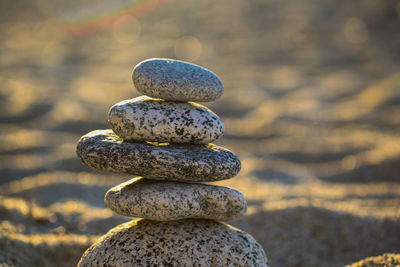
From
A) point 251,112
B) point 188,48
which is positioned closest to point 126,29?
point 188,48

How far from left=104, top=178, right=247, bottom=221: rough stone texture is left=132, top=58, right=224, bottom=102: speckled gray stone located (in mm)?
653

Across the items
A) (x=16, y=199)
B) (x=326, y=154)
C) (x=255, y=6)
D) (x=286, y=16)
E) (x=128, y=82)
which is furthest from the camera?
(x=255, y=6)

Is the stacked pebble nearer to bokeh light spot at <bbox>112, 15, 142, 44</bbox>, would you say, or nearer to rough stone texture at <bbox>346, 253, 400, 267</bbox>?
rough stone texture at <bbox>346, 253, 400, 267</bbox>

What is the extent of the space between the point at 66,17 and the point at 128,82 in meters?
17.2

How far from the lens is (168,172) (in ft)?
9.34

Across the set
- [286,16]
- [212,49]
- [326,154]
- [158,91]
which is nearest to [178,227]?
[158,91]

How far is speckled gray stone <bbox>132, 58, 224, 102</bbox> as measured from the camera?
296cm

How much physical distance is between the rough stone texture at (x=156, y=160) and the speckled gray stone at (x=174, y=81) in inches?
14.8

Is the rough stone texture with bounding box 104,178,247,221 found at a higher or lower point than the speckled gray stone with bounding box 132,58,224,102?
lower

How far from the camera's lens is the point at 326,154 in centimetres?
869

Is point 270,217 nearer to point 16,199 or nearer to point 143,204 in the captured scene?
point 143,204

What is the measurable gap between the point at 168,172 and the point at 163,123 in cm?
35

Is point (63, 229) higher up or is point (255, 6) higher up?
point (255, 6)

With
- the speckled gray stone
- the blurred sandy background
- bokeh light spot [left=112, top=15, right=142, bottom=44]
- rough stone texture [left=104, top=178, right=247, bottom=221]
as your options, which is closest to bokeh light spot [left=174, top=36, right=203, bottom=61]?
the blurred sandy background
